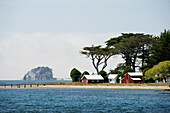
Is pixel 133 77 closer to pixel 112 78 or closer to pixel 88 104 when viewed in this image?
pixel 112 78

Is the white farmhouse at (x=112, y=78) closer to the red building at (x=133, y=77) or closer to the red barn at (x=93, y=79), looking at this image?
the red barn at (x=93, y=79)

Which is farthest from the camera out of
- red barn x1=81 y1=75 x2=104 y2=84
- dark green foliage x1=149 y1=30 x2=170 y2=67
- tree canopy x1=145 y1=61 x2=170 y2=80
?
red barn x1=81 y1=75 x2=104 y2=84

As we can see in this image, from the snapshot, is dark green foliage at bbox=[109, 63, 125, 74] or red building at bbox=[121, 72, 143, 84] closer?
red building at bbox=[121, 72, 143, 84]

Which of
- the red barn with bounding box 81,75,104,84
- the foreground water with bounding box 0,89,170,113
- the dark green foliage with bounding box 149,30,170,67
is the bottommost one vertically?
the foreground water with bounding box 0,89,170,113

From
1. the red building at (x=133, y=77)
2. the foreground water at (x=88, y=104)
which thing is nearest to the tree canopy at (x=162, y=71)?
the red building at (x=133, y=77)

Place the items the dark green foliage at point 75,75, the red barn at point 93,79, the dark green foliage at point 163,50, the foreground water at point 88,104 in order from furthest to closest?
1. the dark green foliage at point 75,75
2. the red barn at point 93,79
3. the dark green foliage at point 163,50
4. the foreground water at point 88,104

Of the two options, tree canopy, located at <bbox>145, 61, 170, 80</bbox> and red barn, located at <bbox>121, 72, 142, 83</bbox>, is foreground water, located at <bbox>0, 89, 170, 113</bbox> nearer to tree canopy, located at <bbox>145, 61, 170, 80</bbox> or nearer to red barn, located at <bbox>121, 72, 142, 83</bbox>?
tree canopy, located at <bbox>145, 61, 170, 80</bbox>

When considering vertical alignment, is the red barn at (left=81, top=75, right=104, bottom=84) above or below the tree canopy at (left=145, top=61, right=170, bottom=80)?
below

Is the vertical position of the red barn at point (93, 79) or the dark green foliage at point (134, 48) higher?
the dark green foliage at point (134, 48)

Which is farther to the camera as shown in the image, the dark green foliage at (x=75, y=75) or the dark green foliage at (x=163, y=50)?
the dark green foliage at (x=75, y=75)

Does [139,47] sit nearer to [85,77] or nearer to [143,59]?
[143,59]

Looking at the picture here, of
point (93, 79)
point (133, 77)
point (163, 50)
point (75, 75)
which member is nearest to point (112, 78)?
point (93, 79)

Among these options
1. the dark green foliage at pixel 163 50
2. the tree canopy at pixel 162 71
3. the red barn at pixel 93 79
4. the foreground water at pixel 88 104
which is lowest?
the foreground water at pixel 88 104

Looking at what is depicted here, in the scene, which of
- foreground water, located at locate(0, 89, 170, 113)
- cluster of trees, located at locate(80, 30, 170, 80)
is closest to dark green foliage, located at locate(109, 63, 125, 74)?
cluster of trees, located at locate(80, 30, 170, 80)
